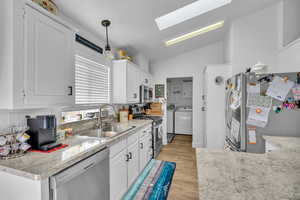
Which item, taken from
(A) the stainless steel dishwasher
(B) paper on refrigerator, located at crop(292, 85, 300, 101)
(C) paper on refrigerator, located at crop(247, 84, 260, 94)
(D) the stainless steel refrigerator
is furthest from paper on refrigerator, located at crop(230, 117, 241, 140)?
(A) the stainless steel dishwasher

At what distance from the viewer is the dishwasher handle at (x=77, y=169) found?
34.3 inches

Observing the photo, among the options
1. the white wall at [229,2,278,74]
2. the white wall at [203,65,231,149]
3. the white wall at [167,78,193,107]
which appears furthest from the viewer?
the white wall at [167,78,193,107]

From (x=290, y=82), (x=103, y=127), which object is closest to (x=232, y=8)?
(x=290, y=82)

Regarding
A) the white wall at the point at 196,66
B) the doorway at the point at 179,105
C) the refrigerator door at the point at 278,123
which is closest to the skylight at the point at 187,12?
the refrigerator door at the point at 278,123

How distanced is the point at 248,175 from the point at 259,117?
121 cm

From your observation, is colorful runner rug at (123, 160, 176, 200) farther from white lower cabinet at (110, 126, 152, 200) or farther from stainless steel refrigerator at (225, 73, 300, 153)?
stainless steel refrigerator at (225, 73, 300, 153)

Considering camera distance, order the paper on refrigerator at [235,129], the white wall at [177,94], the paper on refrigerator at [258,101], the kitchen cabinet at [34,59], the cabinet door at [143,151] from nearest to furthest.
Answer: the kitchen cabinet at [34,59] → the paper on refrigerator at [258,101] → the paper on refrigerator at [235,129] → the cabinet door at [143,151] → the white wall at [177,94]

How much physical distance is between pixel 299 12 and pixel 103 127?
3.90 meters

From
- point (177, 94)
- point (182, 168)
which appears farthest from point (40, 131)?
point (177, 94)

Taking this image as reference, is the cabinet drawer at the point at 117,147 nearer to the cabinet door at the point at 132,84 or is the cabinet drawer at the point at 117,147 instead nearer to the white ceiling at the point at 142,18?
the cabinet door at the point at 132,84

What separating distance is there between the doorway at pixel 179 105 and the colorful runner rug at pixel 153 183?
2.35 metres

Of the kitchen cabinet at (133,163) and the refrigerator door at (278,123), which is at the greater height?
the refrigerator door at (278,123)

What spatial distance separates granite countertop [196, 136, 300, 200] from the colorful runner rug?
4.20 feet

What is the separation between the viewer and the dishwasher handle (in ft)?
2.86
